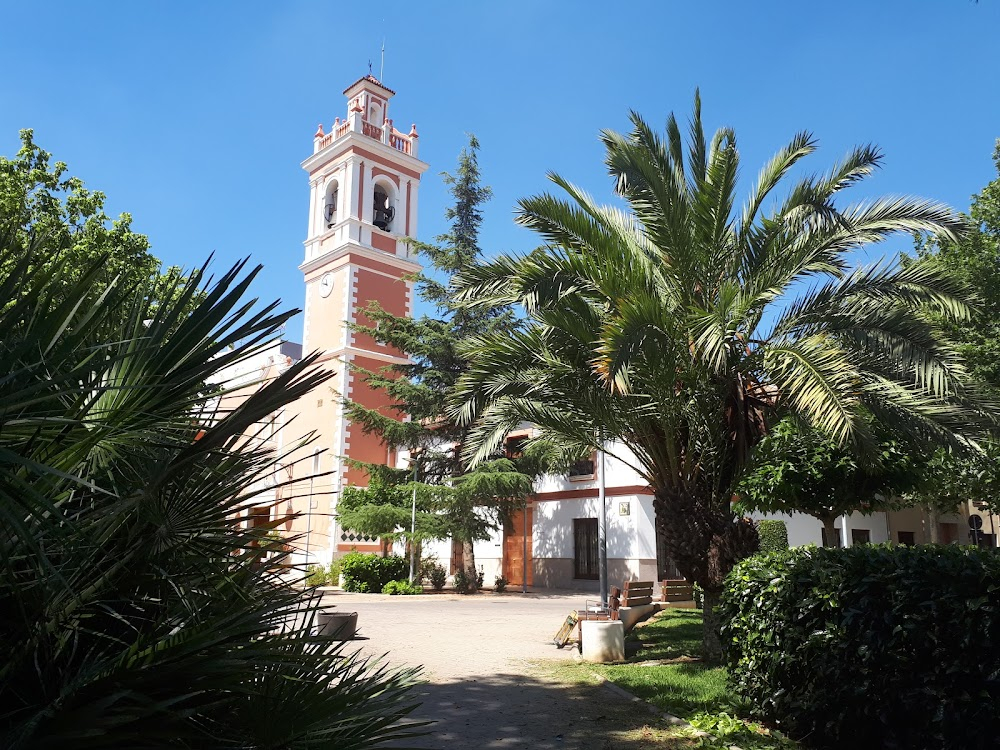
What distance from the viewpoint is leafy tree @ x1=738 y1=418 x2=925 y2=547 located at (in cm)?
1320

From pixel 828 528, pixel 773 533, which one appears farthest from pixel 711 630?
pixel 773 533

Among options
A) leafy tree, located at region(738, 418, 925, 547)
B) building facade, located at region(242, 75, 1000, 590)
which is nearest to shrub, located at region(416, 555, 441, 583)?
Answer: building facade, located at region(242, 75, 1000, 590)

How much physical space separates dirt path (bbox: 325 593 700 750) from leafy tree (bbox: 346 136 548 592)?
5.95 meters

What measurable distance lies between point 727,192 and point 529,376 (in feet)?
11.4

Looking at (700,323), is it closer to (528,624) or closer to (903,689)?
(903,689)

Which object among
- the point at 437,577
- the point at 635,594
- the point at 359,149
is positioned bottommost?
the point at 437,577

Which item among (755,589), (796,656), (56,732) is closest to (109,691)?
(56,732)

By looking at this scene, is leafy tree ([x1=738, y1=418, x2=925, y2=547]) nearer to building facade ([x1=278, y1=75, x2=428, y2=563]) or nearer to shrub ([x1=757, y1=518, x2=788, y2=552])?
shrub ([x1=757, y1=518, x2=788, y2=552])

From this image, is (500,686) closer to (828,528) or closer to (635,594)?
(635,594)

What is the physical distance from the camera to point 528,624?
53.0ft

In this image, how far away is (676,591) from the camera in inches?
789

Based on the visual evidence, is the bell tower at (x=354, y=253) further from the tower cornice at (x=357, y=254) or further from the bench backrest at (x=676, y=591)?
the bench backrest at (x=676, y=591)

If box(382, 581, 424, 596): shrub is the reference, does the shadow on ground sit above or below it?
above

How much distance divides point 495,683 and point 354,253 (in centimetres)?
2483
